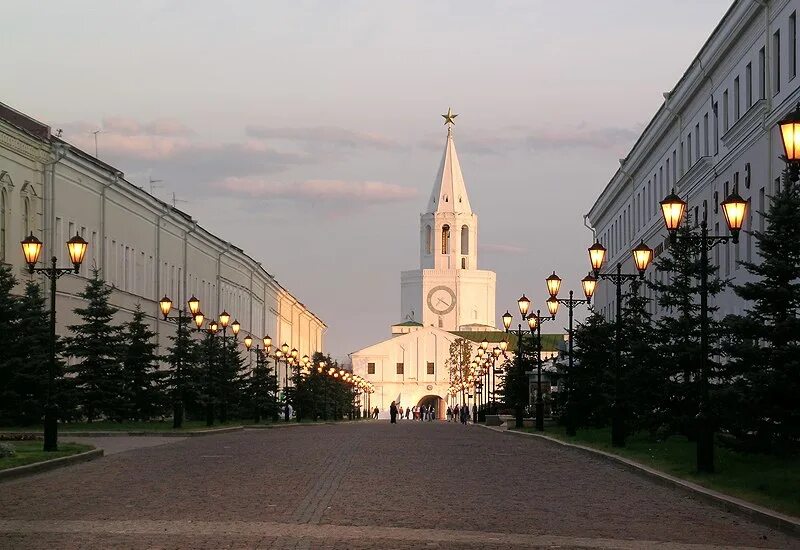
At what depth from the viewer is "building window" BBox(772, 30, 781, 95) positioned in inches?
1586

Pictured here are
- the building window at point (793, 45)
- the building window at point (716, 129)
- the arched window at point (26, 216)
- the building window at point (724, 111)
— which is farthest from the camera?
the arched window at point (26, 216)

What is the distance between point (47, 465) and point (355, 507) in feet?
28.1

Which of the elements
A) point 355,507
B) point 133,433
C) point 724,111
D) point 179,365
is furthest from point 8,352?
point 355,507

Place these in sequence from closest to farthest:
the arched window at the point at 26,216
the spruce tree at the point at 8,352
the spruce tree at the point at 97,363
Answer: the spruce tree at the point at 8,352 < the spruce tree at the point at 97,363 < the arched window at the point at 26,216

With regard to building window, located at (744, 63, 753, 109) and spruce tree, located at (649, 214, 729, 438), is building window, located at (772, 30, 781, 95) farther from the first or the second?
spruce tree, located at (649, 214, 729, 438)

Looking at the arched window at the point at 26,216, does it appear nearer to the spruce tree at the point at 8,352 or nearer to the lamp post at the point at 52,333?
the spruce tree at the point at 8,352

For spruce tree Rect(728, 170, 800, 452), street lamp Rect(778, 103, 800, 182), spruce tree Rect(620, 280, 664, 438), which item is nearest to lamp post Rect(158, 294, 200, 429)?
spruce tree Rect(620, 280, 664, 438)

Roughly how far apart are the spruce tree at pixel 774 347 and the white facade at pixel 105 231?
3292 centimetres

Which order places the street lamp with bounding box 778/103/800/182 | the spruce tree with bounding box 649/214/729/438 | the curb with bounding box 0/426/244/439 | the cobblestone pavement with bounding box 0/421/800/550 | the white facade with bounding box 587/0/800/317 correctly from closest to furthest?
the cobblestone pavement with bounding box 0/421/800/550
the street lamp with bounding box 778/103/800/182
the spruce tree with bounding box 649/214/729/438
the curb with bounding box 0/426/244/439
the white facade with bounding box 587/0/800/317

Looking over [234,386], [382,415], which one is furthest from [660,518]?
[382,415]

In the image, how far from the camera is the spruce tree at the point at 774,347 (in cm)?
2264

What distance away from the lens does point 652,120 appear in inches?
2525

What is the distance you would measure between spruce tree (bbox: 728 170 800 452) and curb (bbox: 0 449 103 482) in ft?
35.7

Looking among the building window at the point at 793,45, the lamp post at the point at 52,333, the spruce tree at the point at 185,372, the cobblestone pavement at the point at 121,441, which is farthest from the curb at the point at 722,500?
the spruce tree at the point at 185,372
